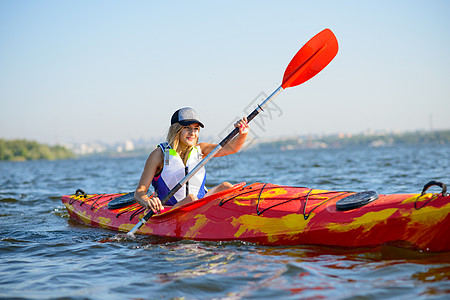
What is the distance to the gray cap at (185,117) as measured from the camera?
4531 millimetres

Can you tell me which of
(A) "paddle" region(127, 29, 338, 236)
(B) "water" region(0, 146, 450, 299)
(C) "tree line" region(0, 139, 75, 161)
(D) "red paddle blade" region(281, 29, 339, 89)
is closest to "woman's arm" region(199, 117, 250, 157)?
(A) "paddle" region(127, 29, 338, 236)

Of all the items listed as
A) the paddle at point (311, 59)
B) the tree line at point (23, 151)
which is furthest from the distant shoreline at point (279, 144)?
the paddle at point (311, 59)

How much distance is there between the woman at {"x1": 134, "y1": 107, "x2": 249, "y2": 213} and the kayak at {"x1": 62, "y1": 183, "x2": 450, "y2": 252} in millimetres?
267

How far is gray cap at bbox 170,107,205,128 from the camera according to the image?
4531 mm

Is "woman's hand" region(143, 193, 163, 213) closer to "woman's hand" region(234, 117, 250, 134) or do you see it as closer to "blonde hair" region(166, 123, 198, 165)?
"blonde hair" region(166, 123, 198, 165)

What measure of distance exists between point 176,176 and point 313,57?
81.6 inches

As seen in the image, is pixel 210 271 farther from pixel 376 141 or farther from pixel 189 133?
pixel 376 141

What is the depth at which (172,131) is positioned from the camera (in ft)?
15.4

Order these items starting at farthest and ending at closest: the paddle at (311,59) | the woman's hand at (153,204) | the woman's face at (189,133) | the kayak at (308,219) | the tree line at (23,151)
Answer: the tree line at (23,151) → the paddle at (311,59) → the woman's face at (189,133) → the woman's hand at (153,204) → the kayak at (308,219)

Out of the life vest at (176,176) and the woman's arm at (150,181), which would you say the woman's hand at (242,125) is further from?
the woman's arm at (150,181)

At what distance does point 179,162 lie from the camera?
4.76 m

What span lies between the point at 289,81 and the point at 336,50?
26.6 inches

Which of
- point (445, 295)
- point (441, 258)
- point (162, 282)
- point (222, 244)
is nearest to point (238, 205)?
point (222, 244)

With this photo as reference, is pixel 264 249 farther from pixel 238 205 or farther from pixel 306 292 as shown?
pixel 306 292
